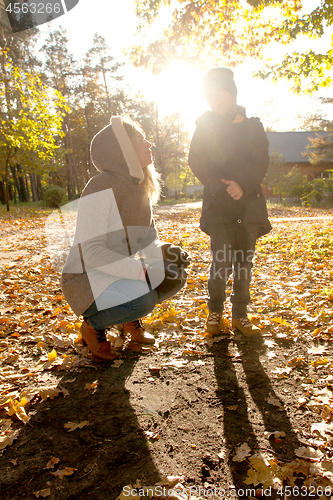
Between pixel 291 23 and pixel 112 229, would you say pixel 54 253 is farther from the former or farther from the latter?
pixel 291 23

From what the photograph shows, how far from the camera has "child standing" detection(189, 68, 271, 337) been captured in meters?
2.74

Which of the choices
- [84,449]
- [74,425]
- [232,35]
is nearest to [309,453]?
[84,449]

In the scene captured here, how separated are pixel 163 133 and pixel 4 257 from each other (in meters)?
31.6

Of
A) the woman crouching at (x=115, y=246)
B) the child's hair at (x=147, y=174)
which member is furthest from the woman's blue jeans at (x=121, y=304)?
the child's hair at (x=147, y=174)

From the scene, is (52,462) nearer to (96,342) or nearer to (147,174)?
(96,342)

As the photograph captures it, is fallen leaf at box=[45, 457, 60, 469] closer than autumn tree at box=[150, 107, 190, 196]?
Yes

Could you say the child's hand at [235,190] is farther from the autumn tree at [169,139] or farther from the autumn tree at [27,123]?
the autumn tree at [169,139]

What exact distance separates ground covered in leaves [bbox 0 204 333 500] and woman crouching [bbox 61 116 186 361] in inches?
18.2

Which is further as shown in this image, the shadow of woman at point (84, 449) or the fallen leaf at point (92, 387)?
the fallen leaf at point (92, 387)

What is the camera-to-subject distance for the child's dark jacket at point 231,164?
2760mm

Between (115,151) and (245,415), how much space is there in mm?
1971

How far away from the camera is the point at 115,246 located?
8.23 feet

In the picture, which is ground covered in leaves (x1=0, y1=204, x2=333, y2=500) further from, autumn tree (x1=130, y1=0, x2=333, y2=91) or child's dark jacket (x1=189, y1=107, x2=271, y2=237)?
autumn tree (x1=130, y1=0, x2=333, y2=91)

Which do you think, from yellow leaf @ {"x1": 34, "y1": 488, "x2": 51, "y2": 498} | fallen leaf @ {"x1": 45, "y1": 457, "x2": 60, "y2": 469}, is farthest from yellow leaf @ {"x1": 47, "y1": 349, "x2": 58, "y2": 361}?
yellow leaf @ {"x1": 34, "y1": 488, "x2": 51, "y2": 498}
